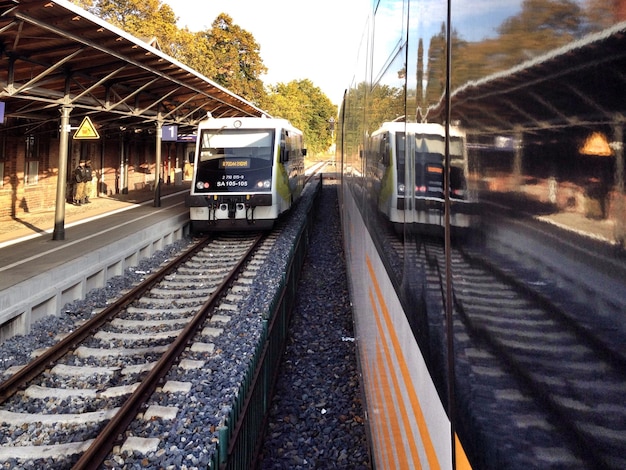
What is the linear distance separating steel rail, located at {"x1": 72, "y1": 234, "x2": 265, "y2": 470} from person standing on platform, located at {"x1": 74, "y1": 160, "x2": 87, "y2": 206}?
12132mm

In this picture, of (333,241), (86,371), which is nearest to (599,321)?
(86,371)

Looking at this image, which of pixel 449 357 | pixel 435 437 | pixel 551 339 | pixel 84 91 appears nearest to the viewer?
pixel 551 339

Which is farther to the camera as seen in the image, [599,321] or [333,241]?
[333,241]

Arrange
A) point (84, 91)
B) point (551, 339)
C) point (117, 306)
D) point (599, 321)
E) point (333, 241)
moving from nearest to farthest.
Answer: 1. point (599, 321)
2. point (551, 339)
3. point (117, 306)
4. point (84, 91)
5. point (333, 241)

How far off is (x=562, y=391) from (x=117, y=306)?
7.25 m

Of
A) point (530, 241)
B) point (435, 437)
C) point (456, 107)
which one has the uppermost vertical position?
point (456, 107)

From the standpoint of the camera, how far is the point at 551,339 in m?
0.81

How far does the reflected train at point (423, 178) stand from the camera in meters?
1.30

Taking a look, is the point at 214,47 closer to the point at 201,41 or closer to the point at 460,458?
the point at 201,41

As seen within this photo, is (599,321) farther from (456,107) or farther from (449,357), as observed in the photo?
(456,107)

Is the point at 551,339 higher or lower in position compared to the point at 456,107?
lower

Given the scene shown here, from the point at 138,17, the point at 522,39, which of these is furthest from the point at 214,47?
the point at 522,39

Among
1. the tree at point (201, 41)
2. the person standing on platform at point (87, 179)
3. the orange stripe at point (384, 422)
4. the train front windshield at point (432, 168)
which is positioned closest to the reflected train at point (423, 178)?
the train front windshield at point (432, 168)

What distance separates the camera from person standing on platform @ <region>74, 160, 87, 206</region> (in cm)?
1745
